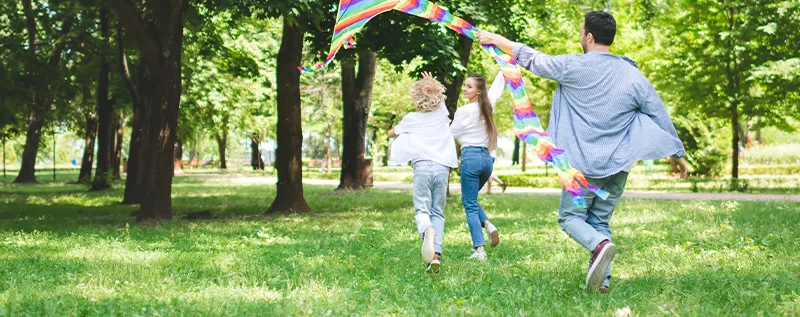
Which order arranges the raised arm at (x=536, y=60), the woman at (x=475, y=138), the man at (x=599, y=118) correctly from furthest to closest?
the woman at (x=475, y=138)
the raised arm at (x=536, y=60)
the man at (x=599, y=118)

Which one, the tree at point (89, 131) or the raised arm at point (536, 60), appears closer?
the raised arm at point (536, 60)

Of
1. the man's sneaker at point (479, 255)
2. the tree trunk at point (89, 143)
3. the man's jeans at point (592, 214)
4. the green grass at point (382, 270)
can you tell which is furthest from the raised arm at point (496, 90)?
the tree trunk at point (89, 143)

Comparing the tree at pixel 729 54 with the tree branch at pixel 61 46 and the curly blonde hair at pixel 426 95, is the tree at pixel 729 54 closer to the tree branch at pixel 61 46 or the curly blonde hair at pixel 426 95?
the curly blonde hair at pixel 426 95

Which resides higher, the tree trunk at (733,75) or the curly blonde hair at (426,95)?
the tree trunk at (733,75)

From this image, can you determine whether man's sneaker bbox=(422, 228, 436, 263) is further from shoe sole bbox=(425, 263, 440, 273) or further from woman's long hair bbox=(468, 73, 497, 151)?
woman's long hair bbox=(468, 73, 497, 151)

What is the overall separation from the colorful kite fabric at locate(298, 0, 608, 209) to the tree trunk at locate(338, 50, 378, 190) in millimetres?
16132

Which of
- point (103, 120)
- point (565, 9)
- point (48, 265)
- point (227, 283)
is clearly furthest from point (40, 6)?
point (227, 283)

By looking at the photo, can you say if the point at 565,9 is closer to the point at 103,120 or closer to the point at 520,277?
the point at 103,120

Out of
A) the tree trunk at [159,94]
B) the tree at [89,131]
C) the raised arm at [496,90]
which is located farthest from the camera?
the tree at [89,131]

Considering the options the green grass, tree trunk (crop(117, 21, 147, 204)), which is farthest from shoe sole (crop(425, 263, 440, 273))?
tree trunk (crop(117, 21, 147, 204))

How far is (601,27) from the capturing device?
5.68 m

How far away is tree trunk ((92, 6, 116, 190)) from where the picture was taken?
21342mm

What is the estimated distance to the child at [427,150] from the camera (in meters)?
7.11

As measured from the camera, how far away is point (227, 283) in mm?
6305
